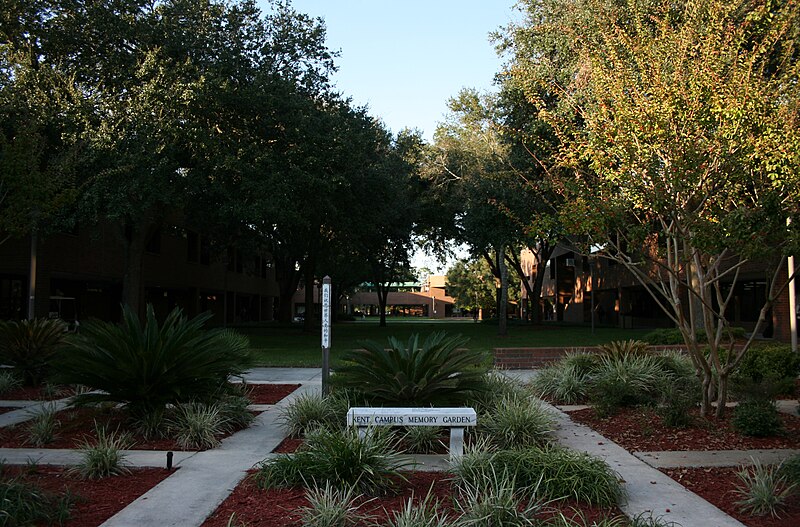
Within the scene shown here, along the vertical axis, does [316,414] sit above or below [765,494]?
above

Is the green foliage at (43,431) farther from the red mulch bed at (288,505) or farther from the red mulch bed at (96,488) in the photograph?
the red mulch bed at (288,505)

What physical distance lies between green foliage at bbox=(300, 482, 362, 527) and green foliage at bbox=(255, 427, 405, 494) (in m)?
0.21

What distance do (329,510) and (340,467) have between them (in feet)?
3.01

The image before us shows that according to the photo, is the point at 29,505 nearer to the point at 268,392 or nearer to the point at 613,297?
the point at 268,392

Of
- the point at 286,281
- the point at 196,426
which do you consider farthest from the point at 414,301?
the point at 196,426

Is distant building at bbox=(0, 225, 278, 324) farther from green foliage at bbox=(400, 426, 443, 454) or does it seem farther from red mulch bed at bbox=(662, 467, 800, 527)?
red mulch bed at bbox=(662, 467, 800, 527)

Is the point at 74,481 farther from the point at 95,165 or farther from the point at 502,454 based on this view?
the point at 95,165

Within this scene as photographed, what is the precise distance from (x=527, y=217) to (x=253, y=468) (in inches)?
705

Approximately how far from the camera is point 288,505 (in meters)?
5.50

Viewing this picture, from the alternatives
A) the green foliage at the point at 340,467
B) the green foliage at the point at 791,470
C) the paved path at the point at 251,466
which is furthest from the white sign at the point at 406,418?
the green foliage at the point at 791,470

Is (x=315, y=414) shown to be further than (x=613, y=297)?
No

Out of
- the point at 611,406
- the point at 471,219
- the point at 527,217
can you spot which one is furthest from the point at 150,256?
the point at 611,406

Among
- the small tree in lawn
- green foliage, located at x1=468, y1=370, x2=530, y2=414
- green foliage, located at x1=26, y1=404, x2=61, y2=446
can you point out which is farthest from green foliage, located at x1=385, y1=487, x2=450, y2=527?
green foliage, located at x1=26, y1=404, x2=61, y2=446

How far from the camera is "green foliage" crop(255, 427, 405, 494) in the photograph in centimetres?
581
